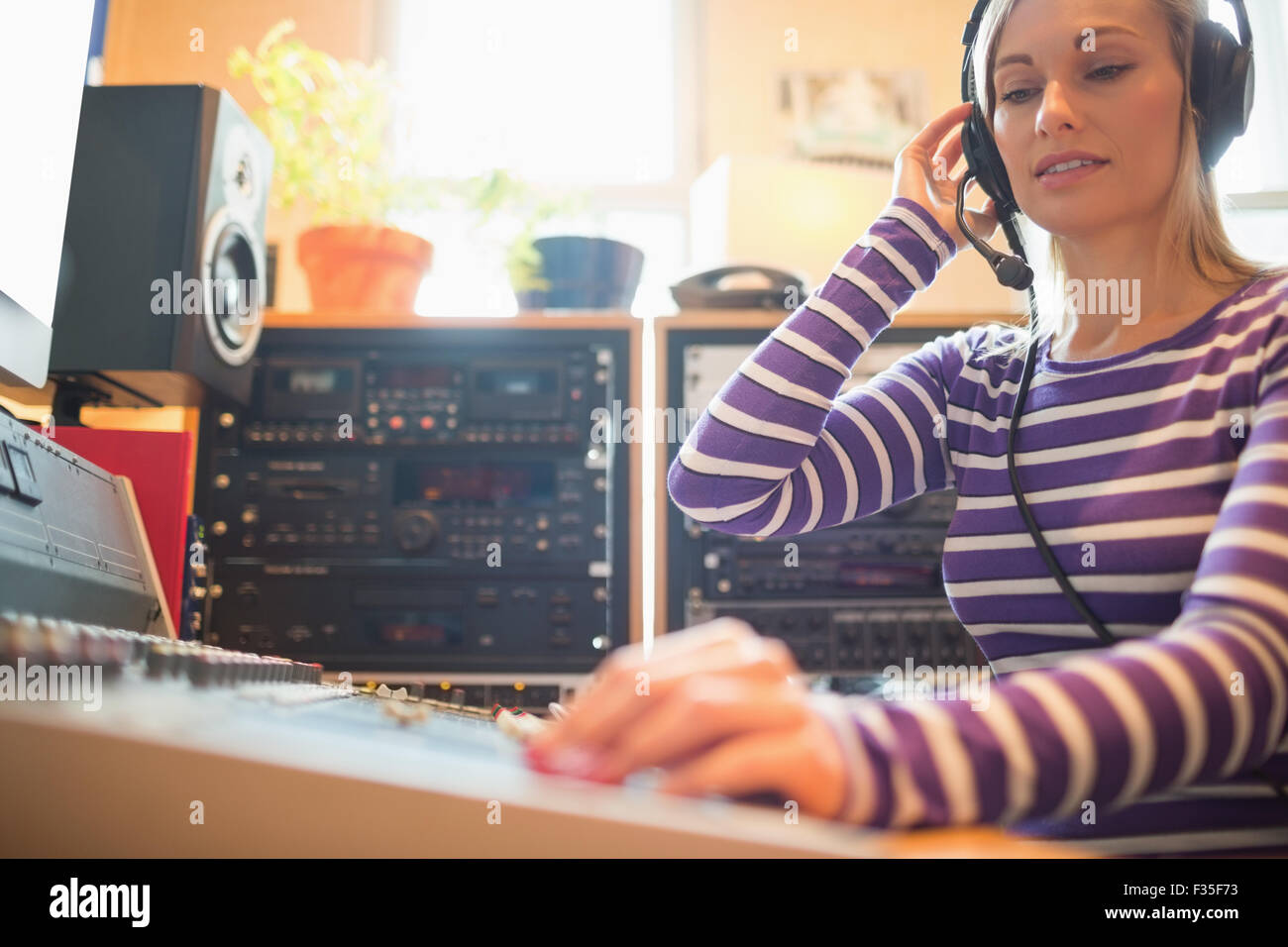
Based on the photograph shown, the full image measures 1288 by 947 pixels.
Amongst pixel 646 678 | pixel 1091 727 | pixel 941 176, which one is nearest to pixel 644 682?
pixel 646 678

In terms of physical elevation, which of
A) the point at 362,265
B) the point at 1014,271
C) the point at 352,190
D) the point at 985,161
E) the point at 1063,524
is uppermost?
the point at 352,190

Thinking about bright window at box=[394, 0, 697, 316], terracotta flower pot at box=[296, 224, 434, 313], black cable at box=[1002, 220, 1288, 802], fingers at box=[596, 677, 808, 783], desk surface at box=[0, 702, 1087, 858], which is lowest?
desk surface at box=[0, 702, 1087, 858]

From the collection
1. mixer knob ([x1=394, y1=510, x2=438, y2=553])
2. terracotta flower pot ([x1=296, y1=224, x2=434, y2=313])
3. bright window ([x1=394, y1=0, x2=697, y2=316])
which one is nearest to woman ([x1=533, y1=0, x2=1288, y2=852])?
mixer knob ([x1=394, y1=510, x2=438, y2=553])

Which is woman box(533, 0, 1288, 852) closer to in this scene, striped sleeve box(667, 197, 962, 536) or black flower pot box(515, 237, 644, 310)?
striped sleeve box(667, 197, 962, 536)

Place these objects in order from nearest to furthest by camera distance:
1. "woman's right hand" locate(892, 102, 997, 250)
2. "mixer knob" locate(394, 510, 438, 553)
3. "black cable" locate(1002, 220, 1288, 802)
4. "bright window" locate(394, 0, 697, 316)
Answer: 1. "black cable" locate(1002, 220, 1288, 802)
2. "woman's right hand" locate(892, 102, 997, 250)
3. "mixer knob" locate(394, 510, 438, 553)
4. "bright window" locate(394, 0, 697, 316)

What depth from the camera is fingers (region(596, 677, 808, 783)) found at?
0.98ft

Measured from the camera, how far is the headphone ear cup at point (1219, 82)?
2.48 feet

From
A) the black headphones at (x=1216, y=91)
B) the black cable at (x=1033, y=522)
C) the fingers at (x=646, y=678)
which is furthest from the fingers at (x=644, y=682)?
the black headphones at (x=1216, y=91)

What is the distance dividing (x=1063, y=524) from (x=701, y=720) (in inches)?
21.1

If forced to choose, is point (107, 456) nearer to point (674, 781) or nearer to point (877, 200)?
point (674, 781)

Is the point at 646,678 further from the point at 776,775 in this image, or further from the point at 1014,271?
the point at 1014,271

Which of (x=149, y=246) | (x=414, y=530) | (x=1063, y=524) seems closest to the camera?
(x=1063, y=524)

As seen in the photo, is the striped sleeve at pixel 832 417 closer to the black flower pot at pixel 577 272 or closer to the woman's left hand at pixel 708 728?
the woman's left hand at pixel 708 728

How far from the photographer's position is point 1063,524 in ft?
2.45
